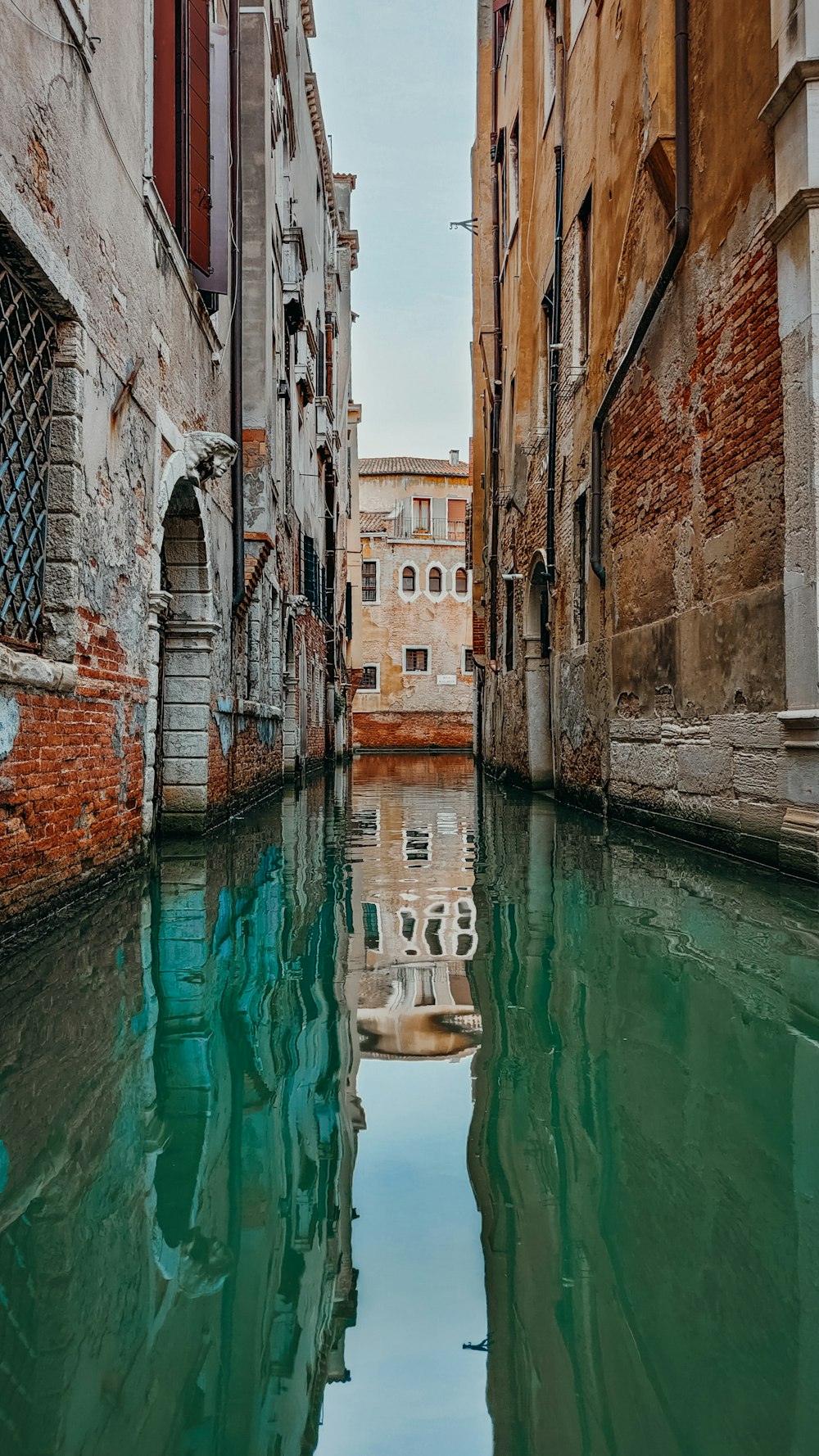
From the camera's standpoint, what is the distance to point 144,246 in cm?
597

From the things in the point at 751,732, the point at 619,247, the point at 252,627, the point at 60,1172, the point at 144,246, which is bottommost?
the point at 60,1172

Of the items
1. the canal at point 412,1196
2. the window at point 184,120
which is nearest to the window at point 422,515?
the window at point 184,120

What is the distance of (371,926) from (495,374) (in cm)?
1491

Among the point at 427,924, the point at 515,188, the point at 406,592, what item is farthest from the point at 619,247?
the point at 406,592

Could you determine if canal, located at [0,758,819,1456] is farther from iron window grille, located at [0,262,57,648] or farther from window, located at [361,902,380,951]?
iron window grille, located at [0,262,57,648]

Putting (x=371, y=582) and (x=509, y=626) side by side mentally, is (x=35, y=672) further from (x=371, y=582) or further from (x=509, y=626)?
(x=371, y=582)

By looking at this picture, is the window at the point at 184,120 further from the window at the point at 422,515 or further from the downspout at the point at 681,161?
the window at the point at 422,515

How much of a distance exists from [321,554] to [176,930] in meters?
17.2

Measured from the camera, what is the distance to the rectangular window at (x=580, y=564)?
9.72 meters

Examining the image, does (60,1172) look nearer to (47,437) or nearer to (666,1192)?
(666,1192)

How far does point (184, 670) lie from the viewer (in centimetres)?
781

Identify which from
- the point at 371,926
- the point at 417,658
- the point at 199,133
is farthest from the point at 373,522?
the point at 371,926

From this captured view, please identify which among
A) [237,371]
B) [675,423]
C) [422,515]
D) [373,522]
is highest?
[422,515]

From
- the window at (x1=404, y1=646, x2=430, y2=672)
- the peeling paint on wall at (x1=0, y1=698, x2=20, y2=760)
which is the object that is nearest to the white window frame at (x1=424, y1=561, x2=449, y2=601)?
the window at (x1=404, y1=646, x2=430, y2=672)
